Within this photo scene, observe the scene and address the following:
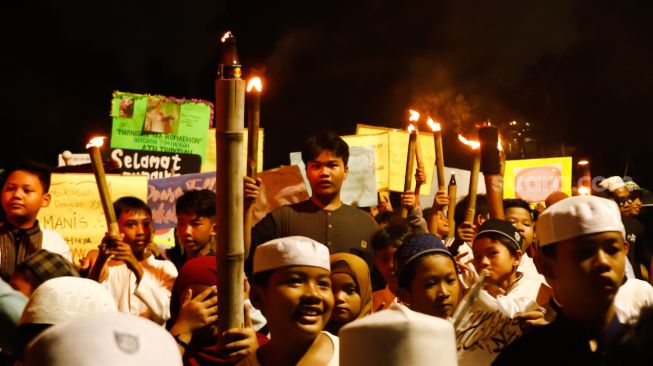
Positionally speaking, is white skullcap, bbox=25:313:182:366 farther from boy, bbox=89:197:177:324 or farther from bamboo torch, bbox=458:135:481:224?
bamboo torch, bbox=458:135:481:224

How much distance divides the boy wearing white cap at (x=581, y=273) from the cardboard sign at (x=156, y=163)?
23.5ft

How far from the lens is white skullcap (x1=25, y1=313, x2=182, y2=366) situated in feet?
5.42

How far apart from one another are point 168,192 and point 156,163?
140 cm

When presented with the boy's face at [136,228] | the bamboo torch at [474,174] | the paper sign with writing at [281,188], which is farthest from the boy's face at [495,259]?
the paper sign with writing at [281,188]

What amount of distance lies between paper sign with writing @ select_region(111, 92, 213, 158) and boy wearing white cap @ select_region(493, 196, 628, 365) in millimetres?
7211

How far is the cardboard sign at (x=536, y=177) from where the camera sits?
45.7 ft

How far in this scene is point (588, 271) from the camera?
2.81m

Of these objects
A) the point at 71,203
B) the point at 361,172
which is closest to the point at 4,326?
the point at 71,203

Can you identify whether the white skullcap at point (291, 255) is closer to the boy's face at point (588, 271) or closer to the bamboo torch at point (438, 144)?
the boy's face at point (588, 271)

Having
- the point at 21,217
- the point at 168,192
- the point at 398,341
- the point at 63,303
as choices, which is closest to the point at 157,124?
the point at 168,192

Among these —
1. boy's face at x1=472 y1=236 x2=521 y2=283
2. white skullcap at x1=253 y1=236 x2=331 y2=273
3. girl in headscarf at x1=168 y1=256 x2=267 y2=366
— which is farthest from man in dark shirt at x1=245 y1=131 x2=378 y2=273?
white skullcap at x1=253 y1=236 x2=331 y2=273

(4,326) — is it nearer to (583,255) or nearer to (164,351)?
(164,351)

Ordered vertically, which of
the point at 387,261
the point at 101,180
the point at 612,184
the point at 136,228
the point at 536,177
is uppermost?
the point at 536,177

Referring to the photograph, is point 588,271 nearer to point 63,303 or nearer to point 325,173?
point 63,303
